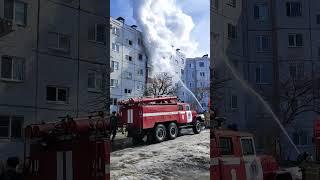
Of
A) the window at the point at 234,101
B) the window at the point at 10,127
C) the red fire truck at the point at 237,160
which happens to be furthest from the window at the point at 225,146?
the window at the point at 10,127

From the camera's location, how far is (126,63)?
480cm

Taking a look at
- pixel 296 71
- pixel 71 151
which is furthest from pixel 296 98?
pixel 71 151

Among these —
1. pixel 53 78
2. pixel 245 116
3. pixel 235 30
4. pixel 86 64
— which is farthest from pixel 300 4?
pixel 53 78

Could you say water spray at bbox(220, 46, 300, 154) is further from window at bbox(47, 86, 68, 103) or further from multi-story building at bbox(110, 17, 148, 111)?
window at bbox(47, 86, 68, 103)

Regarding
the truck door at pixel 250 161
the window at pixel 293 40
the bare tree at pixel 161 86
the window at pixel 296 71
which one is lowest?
the truck door at pixel 250 161

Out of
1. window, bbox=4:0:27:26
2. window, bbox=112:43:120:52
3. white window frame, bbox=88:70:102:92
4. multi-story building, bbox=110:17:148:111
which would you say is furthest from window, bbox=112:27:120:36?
window, bbox=4:0:27:26

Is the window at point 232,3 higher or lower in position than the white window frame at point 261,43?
higher

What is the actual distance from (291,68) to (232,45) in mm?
629

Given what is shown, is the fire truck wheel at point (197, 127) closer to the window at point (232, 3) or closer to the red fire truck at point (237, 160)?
the red fire truck at point (237, 160)

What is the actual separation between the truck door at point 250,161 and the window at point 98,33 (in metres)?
1.56

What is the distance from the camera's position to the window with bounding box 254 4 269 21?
15.5 ft

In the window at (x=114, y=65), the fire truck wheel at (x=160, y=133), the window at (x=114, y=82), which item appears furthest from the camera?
the window at (x=114, y=65)

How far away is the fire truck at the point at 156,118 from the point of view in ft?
14.6

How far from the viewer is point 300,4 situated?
5125 mm
